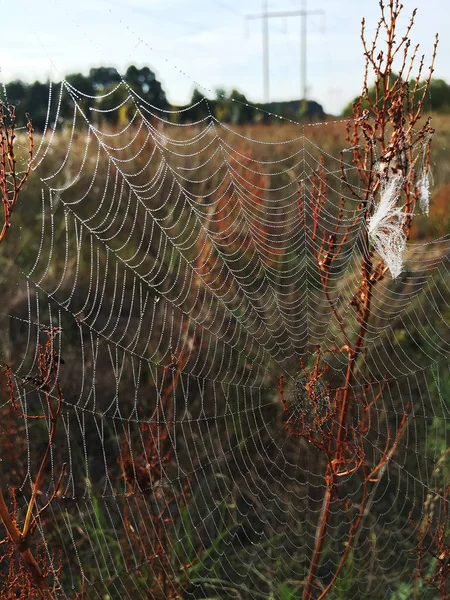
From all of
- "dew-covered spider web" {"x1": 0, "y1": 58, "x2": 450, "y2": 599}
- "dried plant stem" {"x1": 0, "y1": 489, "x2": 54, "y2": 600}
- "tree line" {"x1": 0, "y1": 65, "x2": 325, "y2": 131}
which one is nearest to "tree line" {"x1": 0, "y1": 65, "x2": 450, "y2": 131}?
"tree line" {"x1": 0, "y1": 65, "x2": 325, "y2": 131}

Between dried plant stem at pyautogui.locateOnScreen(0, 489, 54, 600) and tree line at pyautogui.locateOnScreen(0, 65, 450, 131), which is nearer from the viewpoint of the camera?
dried plant stem at pyautogui.locateOnScreen(0, 489, 54, 600)

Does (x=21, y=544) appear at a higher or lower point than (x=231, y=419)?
higher

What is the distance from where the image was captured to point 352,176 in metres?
8.26

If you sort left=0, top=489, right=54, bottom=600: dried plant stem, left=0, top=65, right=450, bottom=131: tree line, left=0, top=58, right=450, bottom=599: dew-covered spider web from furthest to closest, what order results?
left=0, top=65, right=450, bottom=131: tree line < left=0, top=58, right=450, bottom=599: dew-covered spider web < left=0, top=489, right=54, bottom=600: dried plant stem

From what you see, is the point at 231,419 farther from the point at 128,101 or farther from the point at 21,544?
the point at 128,101

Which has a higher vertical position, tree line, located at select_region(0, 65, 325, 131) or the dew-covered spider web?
tree line, located at select_region(0, 65, 325, 131)

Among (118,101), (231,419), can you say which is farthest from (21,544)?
(118,101)

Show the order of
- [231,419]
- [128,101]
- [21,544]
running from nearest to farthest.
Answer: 1. [21,544]
2. [231,419]
3. [128,101]

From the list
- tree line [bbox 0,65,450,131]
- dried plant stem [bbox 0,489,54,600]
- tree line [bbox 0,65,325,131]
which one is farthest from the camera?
tree line [bbox 0,65,450,131]

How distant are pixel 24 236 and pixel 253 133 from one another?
19.9ft

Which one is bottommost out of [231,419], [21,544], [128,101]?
[231,419]

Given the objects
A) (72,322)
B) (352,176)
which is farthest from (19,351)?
(352,176)

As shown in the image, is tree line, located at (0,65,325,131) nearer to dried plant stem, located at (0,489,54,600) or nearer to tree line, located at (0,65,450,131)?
tree line, located at (0,65,450,131)

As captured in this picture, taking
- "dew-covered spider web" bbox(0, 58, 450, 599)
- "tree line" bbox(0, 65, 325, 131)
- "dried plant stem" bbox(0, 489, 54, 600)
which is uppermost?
"tree line" bbox(0, 65, 325, 131)
